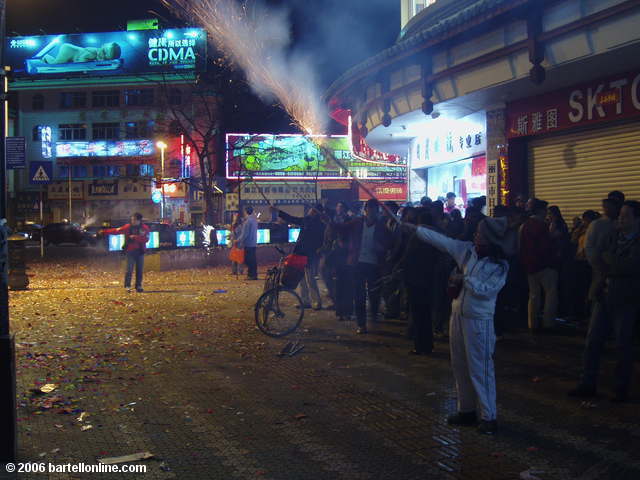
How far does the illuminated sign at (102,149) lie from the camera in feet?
185

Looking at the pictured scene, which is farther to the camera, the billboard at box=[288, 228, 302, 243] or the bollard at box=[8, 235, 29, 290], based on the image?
the billboard at box=[288, 228, 302, 243]

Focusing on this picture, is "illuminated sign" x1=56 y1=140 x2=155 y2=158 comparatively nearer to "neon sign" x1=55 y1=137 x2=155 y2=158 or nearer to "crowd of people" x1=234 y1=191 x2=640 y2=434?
"neon sign" x1=55 y1=137 x2=155 y2=158

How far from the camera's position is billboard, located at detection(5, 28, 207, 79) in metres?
54.3

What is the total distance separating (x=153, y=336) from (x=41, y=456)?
5.17 meters

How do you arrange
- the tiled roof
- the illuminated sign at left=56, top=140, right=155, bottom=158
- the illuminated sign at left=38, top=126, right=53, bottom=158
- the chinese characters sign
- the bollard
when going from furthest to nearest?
the illuminated sign at left=56, top=140, right=155, bottom=158 < the illuminated sign at left=38, top=126, right=53, bottom=158 < the bollard < the chinese characters sign < the tiled roof

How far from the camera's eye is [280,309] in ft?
32.8

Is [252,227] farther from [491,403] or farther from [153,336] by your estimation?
[491,403]

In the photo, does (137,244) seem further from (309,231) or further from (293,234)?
(293,234)

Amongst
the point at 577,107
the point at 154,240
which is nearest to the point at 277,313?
the point at 577,107

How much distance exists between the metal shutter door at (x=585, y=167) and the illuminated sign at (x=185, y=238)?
13.4 m

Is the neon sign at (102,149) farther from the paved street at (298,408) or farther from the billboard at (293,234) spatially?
the paved street at (298,408)
